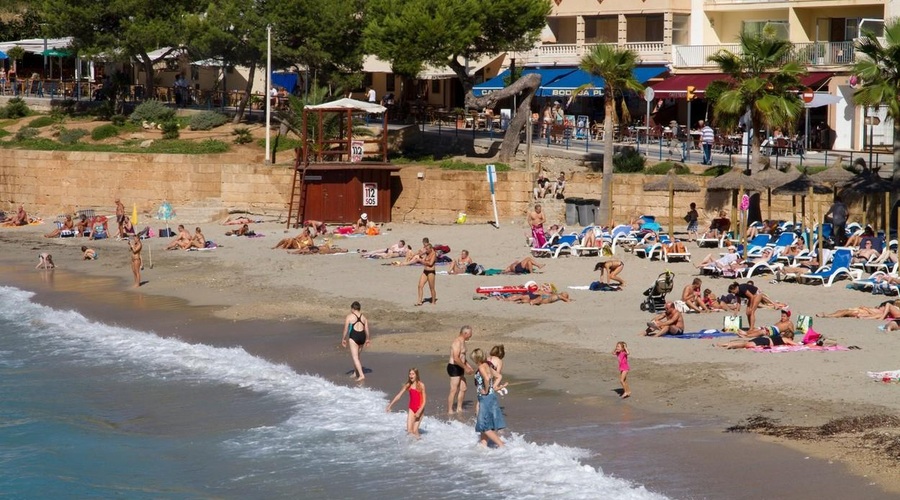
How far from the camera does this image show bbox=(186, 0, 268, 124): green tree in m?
37.8

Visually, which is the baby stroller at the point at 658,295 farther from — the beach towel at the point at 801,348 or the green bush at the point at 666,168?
the green bush at the point at 666,168

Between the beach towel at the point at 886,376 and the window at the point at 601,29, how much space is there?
90.3ft

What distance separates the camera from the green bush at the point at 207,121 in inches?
1588

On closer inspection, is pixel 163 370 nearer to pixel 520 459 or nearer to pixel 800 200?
pixel 520 459

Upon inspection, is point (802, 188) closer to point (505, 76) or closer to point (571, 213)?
point (571, 213)

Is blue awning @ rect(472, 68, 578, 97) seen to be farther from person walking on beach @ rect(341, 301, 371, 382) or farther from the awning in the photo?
person walking on beach @ rect(341, 301, 371, 382)

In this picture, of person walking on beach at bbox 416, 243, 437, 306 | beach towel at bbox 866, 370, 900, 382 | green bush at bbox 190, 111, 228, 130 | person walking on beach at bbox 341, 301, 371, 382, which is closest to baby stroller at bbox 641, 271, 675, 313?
person walking on beach at bbox 416, 243, 437, 306

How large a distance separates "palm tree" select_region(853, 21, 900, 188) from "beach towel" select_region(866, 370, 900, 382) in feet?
36.5

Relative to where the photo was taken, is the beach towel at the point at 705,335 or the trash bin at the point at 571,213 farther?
the trash bin at the point at 571,213

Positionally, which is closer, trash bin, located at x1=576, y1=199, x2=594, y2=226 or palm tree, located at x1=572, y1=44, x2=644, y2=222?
palm tree, located at x1=572, y1=44, x2=644, y2=222

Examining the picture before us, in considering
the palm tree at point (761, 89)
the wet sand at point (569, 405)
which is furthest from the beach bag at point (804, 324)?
the palm tree at point (761, 89)

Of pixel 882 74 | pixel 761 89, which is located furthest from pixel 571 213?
pixel 882 74

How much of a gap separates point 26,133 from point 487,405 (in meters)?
31.6

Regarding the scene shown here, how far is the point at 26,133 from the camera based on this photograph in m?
41.2
